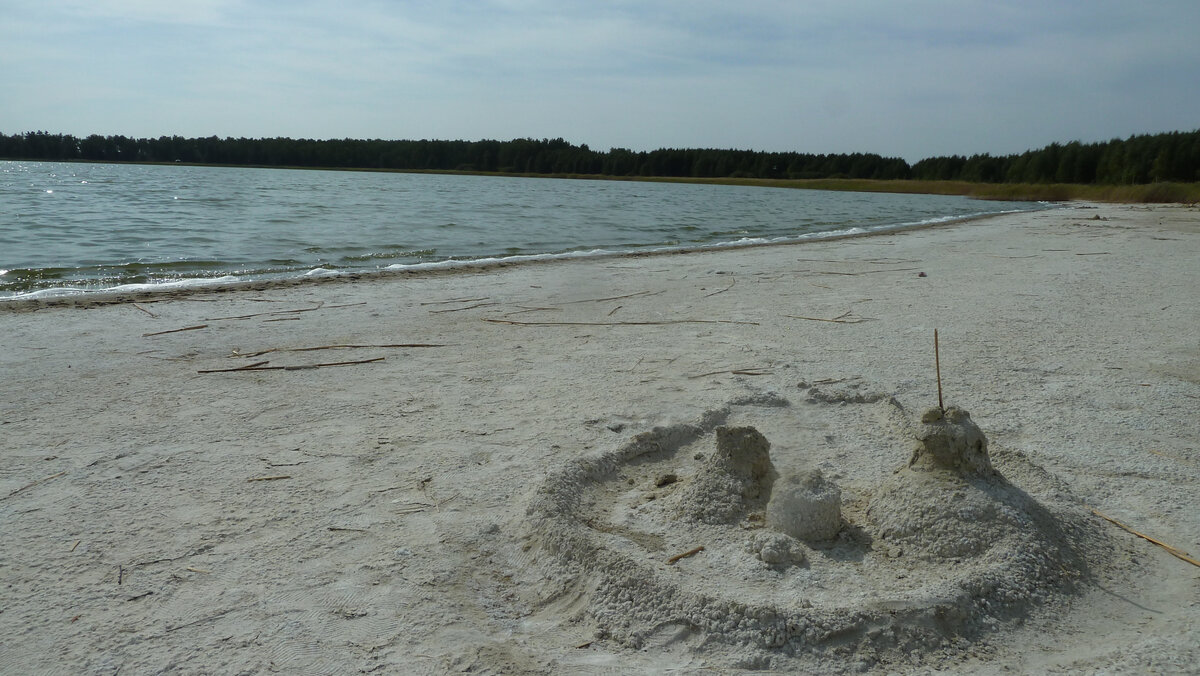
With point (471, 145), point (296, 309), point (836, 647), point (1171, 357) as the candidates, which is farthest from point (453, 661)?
point (471, 145)

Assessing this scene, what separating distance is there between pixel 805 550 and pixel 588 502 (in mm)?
750

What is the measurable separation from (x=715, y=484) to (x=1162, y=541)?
1367 mm

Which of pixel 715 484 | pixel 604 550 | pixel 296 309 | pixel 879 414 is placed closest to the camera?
pixel 604 550

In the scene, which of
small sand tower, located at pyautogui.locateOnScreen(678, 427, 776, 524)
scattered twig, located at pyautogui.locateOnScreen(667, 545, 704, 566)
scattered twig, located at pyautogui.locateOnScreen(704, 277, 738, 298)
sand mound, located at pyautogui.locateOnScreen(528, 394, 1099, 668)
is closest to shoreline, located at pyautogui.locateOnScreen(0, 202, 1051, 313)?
scattered twig, located at pyautogui.locateOnScreen(704, 277, 738, 298)

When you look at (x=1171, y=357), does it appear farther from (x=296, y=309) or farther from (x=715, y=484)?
(x=296, y=309)

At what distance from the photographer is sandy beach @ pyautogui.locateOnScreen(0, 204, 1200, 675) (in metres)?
1.83

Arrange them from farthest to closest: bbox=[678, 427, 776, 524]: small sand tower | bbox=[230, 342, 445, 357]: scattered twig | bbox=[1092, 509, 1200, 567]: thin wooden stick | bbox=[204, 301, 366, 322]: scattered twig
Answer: bbox=[204, 301, 366, 322]: scattered twig < bbox=[230, 342, 445, 357]: scattered twig < bbox=[678, 427, 776, 524]: small sand tower < bbox=[1092, 509, 1200, 567]: thin wooden stick

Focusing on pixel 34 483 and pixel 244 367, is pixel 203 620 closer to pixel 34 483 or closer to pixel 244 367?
pixel 34 483

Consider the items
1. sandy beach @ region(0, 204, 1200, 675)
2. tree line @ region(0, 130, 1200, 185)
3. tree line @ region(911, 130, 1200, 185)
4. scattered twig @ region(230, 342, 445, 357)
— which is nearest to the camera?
sandy beach @ region(0, 204, 1200, 675)

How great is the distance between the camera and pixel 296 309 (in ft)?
19.9

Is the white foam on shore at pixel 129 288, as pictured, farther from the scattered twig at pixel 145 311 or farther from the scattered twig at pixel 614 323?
the scattered twig at pixel 614 323

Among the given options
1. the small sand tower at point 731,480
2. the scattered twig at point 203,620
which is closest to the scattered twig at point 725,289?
the small sand tower at point 731,480

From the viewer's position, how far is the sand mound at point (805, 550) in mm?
1861

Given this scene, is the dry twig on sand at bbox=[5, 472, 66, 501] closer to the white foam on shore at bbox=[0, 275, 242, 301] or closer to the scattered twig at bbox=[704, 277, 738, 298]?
the white foam on shore at bbox=[0, 275, 242, 301]
